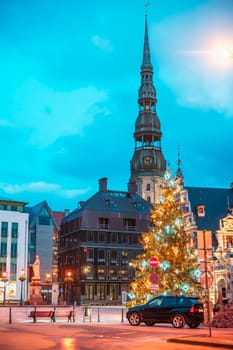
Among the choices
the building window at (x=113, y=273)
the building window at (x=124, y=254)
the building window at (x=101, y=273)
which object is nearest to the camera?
the building window at (x=101, y=273)

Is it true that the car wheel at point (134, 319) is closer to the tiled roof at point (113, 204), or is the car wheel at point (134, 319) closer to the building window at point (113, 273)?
the building window at point (113, 273)

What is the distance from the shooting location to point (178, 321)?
2345 centimetres

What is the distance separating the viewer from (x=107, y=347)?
1535 cm

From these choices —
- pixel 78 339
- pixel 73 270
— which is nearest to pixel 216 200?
pixel 73 270

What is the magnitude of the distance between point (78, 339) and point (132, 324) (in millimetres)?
7906

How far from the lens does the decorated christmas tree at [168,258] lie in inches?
1248

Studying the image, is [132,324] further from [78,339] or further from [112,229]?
[112,229]

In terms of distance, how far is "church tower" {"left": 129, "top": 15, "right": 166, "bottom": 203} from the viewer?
4830 inches

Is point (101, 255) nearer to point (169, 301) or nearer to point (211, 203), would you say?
point (211, 203)

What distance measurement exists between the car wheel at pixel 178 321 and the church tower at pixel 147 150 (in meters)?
95.6

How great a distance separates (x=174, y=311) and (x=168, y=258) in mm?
8768

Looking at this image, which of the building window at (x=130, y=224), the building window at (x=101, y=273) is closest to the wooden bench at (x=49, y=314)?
the building window at (x=101, y=273)

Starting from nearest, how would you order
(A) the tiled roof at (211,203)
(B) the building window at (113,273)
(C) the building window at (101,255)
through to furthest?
(A) the tiled roof at (211,203)
(B) the building window at (113,273)
(C) the building window at (101,255)

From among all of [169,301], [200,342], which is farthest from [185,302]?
[200,342]
